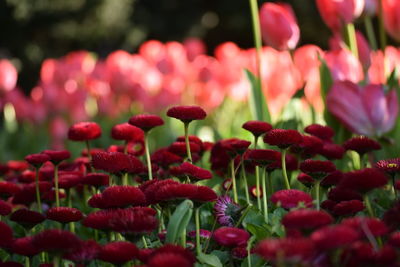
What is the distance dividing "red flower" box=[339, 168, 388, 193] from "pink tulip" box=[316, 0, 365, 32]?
4.20 ft

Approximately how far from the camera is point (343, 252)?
811mm

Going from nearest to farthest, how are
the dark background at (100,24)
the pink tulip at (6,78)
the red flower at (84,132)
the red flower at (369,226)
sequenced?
the red flower at (369,226)
the red flower at (84,132)
the pink tulip at (6,78)
the dark background at (100,24)

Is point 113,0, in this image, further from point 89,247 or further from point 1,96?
point 89,247

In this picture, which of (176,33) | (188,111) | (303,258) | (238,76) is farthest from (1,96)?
(176,33)

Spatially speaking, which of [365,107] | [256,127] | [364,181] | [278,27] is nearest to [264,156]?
[256,127]

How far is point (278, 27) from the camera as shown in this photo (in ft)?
7.30

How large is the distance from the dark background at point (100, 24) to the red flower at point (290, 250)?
5.45 metres

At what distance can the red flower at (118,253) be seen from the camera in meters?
0.85

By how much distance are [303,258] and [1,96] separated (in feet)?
12.4

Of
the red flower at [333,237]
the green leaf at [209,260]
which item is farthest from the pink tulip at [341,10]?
the red flower at [333,237]

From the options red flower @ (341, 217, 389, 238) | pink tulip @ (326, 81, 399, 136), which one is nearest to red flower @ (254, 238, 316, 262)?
red flower @ (341, 217, 389, 238)

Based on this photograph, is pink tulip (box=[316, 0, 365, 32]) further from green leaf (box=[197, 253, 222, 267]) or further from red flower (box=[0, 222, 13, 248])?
red flower (box=[0, 222, 13, 248])

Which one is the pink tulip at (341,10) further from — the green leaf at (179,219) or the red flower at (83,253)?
the red flower at (83,253)

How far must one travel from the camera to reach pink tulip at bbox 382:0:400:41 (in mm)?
2105
